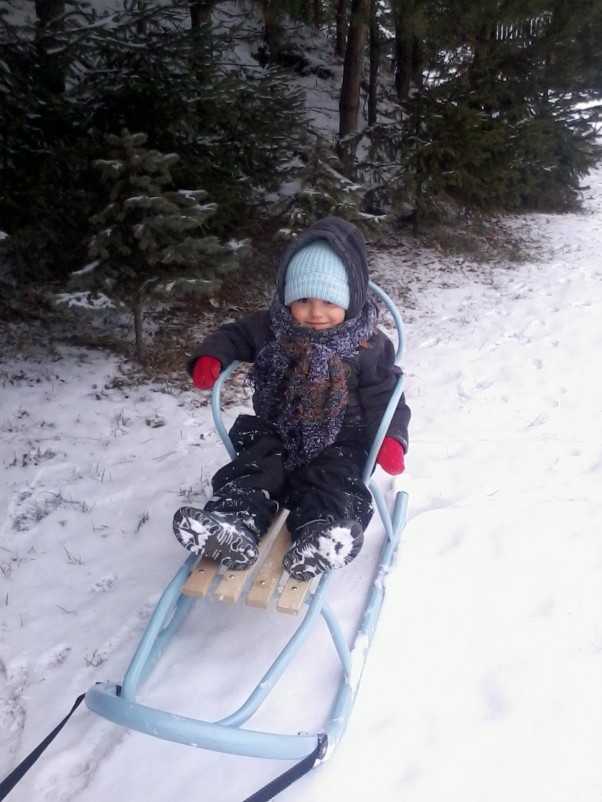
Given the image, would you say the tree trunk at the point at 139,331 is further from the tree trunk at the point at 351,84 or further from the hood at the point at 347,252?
A: the tree trunk at the point at 351,84

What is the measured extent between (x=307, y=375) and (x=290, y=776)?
1461 millimetres

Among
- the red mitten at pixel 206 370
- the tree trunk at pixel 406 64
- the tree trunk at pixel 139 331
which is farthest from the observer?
the tree trunk at pixel 406 64

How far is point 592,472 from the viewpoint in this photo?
11.4 feet

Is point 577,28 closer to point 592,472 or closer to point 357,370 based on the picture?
point 592,472

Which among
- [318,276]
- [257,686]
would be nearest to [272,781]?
[257,686]

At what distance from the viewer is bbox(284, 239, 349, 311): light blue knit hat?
2496 mm

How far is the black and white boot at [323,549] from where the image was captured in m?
2.13

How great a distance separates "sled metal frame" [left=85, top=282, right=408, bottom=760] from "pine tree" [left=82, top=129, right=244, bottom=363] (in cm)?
164

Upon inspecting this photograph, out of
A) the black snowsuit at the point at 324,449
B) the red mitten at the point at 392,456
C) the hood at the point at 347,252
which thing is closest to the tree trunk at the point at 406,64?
the hood at the point at 347,252

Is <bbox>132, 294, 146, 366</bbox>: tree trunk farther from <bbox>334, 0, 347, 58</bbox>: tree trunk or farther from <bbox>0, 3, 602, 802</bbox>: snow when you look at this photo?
<bbox>334, 0, 347, 58</bbox>: tree trunk

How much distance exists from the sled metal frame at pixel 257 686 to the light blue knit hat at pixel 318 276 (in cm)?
44

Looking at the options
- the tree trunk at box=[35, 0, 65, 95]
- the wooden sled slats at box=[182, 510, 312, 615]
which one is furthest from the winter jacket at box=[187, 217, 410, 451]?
the tree trunk at box=[35, 0, 65, 95]

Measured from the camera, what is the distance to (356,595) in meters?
2.74

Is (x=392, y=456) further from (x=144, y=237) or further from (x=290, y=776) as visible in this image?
(x=144, y=237)
